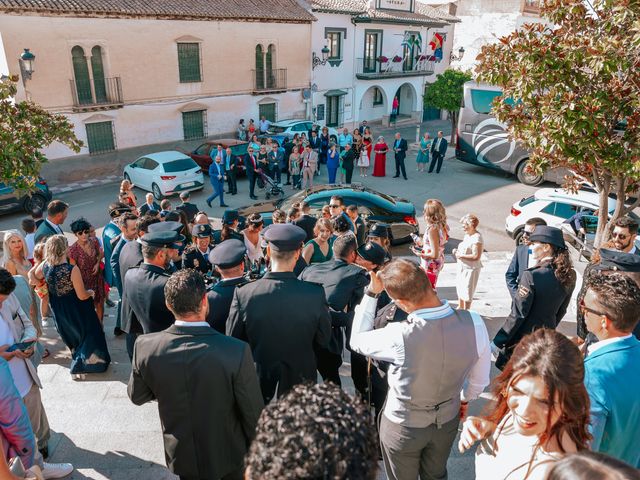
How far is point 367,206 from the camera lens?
37.2 feet

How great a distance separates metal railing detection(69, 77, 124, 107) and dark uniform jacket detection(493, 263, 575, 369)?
1850cm

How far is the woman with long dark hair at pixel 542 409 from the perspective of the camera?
2270 mm

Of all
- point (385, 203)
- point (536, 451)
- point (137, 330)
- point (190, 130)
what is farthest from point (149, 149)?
point (536, 451)

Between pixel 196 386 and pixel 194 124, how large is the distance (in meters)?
21.2

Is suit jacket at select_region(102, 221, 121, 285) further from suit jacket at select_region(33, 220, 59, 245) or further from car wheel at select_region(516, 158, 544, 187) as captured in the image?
car wheel at select_region(516, 158, 544, 187)

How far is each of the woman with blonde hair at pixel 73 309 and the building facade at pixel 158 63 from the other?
1466cm

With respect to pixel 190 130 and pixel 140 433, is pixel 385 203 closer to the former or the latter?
pixel 140 433

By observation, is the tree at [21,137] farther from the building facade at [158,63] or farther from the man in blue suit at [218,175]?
the building facade at [158,63]

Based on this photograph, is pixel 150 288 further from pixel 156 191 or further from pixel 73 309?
pixel 156 191

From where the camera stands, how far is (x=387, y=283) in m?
3.15

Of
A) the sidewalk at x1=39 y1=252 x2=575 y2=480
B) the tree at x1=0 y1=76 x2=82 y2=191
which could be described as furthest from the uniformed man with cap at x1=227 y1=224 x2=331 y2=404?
the tree at x1=0 y1=76 x2=82 y2=191

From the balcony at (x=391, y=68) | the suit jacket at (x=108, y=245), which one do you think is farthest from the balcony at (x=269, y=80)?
the suit jacket at (x=108, y=245)

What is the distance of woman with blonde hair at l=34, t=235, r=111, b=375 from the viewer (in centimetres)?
521

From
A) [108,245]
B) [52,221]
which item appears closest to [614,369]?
[108,245]
